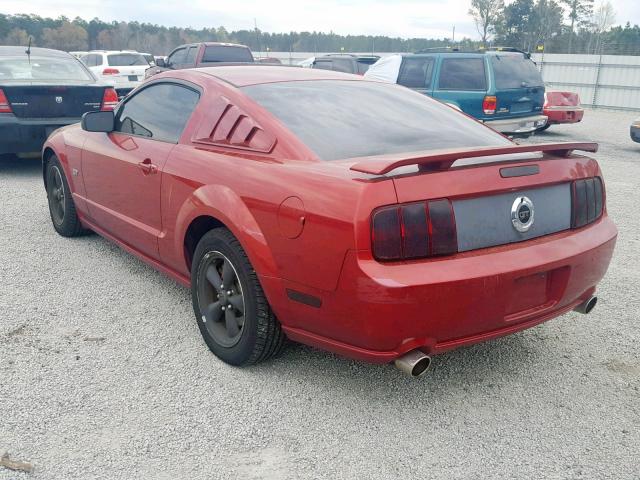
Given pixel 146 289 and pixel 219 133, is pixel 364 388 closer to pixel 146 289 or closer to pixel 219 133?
pixel 219 133

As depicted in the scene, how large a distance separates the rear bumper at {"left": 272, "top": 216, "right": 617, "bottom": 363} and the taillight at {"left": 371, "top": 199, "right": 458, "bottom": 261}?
4 centimetres

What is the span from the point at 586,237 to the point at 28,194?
618cm

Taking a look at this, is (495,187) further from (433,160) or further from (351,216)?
(351,216)

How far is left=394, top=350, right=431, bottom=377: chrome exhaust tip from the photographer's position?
250 centimetres

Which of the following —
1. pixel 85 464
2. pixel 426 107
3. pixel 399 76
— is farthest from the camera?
pixel 399 76

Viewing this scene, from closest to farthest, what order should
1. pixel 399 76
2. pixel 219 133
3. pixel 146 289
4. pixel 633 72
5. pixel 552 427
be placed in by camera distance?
pixel 552 427 < pixel 219 133 < pixel 146 289 < pixel 399 76 < pixel 633 72

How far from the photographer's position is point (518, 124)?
427 inches

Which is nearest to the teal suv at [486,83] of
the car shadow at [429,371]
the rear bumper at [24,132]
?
the rear bumper at [24,132]

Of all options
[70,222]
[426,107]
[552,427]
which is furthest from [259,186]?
[70,222]

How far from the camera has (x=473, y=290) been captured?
2453 millimetres

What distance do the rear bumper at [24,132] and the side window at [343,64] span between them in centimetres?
985

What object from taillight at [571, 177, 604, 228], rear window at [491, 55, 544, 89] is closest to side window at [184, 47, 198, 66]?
rear window at [491, 55, 544, 89]

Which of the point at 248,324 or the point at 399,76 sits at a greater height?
the point at 399,76

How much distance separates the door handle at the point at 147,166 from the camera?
362cm
